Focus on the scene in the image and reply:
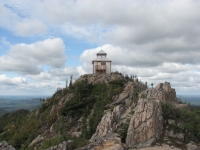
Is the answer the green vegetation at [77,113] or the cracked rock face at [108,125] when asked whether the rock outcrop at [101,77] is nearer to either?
the green vegetation at [77,113]

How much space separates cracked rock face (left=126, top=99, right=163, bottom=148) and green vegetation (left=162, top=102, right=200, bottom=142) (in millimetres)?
1341

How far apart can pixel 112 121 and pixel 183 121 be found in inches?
330

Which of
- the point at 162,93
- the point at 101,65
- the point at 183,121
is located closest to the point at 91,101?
the point at 101,65

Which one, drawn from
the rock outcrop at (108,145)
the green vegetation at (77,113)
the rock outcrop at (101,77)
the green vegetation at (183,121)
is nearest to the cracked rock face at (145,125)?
the green vegetation at (183,121)

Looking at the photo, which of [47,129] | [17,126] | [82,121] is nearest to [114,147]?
[82,121]

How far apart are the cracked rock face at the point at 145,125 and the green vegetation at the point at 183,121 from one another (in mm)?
1341

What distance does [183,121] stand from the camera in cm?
2266

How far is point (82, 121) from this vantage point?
31.0 meters

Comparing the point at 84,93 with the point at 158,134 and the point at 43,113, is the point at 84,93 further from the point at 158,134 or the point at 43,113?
the point at 158,134

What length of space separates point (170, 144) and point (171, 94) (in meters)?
12.1

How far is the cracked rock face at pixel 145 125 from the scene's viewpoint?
20375 mm

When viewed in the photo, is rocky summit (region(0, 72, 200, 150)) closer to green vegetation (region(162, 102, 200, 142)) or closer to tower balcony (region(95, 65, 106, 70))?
green vegetation (region(162, 102, 200, 142))

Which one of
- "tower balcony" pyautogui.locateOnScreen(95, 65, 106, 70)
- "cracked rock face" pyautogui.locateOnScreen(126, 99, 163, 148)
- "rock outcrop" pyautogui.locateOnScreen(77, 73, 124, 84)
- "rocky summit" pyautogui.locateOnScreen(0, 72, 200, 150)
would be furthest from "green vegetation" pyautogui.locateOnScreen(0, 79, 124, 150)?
"cracked rock face" pyautogui.locateOnScreen(126, 99, 163, 148)

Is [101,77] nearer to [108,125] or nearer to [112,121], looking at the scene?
[112,121]
